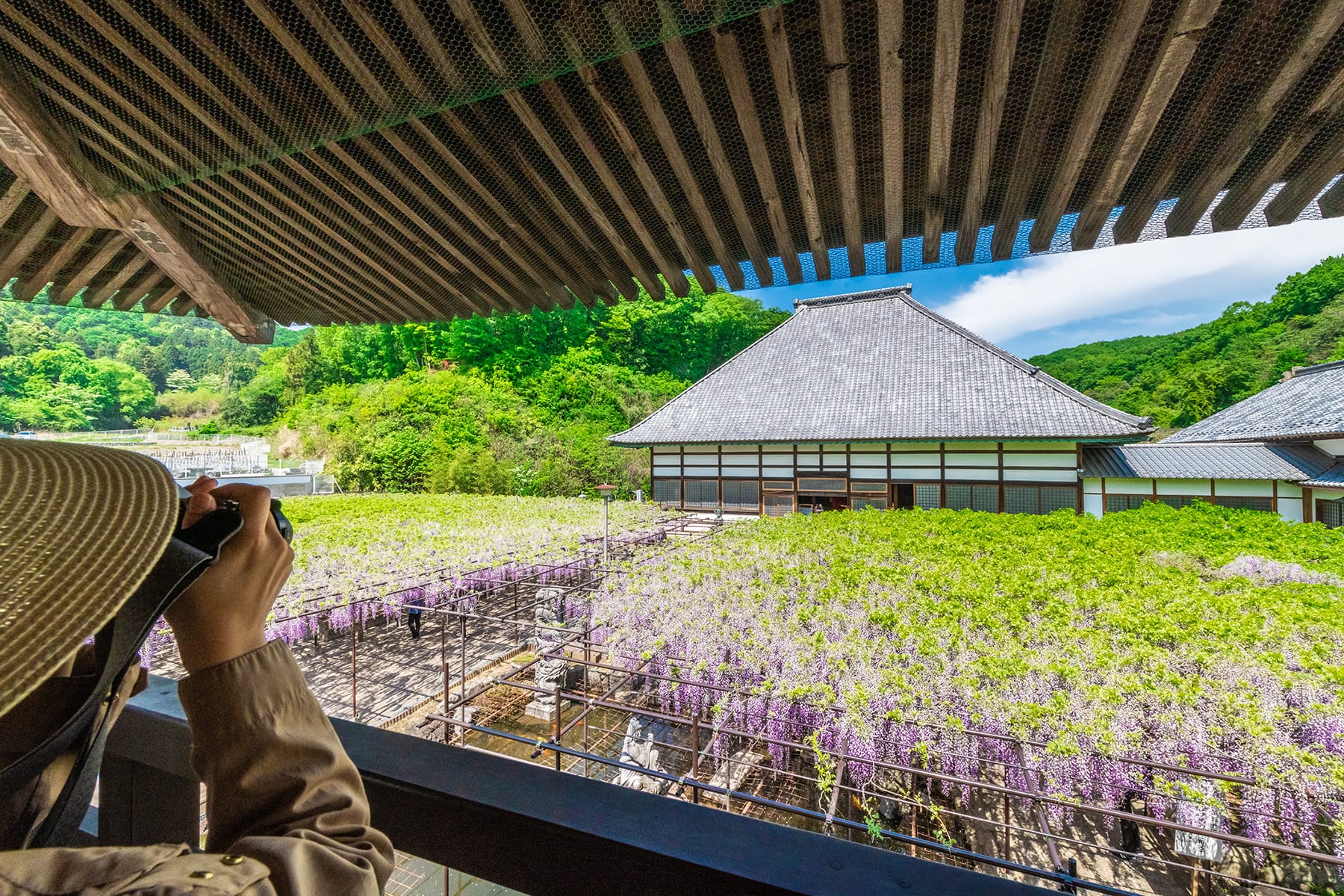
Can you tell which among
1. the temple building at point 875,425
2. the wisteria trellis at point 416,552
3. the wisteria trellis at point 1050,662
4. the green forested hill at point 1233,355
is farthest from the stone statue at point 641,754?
the green forested hill at point 1233,355

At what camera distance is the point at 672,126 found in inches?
45.5

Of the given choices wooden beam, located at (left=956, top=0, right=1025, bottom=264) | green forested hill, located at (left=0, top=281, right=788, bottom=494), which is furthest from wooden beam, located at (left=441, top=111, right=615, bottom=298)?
green forested hill, located at (left=0, top=281, right=788, bottom=494)

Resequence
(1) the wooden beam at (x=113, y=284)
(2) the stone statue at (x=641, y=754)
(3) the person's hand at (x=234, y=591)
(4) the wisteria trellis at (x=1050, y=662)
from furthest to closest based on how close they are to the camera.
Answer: (2) the stone statue at (x=641, y=754), (4) the wisteria trellis at (x=1050, y=662), (1) the wooden beam at (x=113, y=284), (3) the person's hand at (x=234, y=591)

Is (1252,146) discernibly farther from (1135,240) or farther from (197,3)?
(197,3)

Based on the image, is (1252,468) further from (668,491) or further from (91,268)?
(91,268)

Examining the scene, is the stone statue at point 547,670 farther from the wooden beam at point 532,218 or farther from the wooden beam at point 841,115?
the wooden beam at point 841,115

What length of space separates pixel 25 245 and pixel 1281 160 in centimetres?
305

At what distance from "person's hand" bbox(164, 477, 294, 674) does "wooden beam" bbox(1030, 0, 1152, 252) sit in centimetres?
131

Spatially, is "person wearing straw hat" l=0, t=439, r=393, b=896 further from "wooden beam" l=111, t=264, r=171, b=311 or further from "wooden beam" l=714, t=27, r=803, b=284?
"wooden beam" l=111, t=264, r=171, b=311

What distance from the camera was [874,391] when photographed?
12.3m

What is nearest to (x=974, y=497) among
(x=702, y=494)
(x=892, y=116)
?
(x=702, y=494)

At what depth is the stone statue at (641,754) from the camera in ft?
12.4

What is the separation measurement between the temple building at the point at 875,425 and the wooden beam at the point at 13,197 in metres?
10.9

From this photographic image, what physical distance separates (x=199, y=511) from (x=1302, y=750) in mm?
3867
